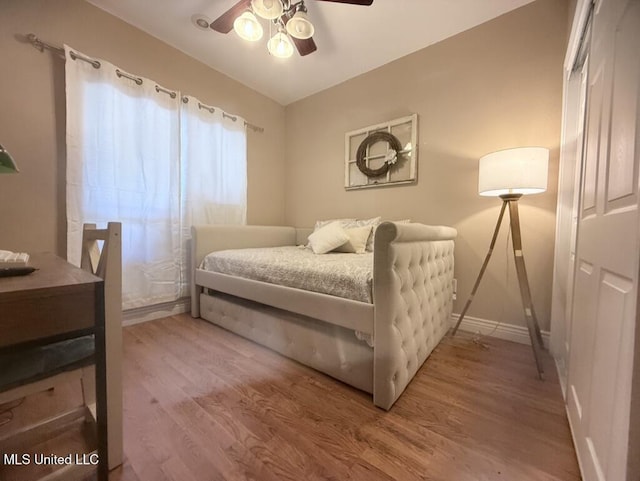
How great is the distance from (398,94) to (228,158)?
1887 mm

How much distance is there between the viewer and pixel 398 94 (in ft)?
8.00

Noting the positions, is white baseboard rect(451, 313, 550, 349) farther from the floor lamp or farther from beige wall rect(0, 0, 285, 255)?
beige wall rect(0, 0, 285, 255)

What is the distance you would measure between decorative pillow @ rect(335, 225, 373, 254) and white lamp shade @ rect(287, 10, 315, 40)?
146 cm

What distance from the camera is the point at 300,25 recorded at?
158cm

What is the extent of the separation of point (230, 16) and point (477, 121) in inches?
77.1

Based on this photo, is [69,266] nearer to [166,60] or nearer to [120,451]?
[120,451]

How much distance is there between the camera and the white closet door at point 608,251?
1.98ft

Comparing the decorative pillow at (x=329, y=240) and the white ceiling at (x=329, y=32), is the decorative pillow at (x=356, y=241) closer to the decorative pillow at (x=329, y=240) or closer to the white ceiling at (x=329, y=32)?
the decorative pillow at (x=329, y=240)

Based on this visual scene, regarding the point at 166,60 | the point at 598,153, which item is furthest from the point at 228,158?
the point at 598,153

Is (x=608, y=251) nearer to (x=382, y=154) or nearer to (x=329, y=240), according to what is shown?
(x=329, y=240)

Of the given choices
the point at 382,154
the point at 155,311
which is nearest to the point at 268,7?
the point at 382,154

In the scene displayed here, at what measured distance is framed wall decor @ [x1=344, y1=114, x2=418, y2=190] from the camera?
235 centimetres

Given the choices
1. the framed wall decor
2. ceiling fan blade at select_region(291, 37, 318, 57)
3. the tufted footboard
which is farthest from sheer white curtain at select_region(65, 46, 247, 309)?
the tufted footboard

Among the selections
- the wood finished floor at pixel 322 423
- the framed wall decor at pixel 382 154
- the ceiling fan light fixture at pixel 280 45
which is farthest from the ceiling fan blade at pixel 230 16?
the wood finished floor at pixel 322 423
